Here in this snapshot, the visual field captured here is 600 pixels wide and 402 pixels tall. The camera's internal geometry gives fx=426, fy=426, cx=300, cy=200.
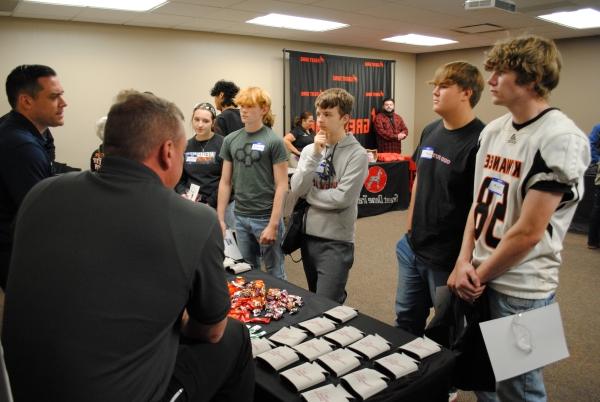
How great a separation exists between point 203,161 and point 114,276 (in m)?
1.99

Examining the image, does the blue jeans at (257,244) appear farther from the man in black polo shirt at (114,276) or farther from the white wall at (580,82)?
the white wall at (580,82)

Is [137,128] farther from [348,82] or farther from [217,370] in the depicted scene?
[348,82]

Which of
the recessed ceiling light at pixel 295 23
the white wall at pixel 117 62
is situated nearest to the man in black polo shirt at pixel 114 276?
the recessed ceiling light at pixel 295 23

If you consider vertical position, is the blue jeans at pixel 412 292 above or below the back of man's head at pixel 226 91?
below

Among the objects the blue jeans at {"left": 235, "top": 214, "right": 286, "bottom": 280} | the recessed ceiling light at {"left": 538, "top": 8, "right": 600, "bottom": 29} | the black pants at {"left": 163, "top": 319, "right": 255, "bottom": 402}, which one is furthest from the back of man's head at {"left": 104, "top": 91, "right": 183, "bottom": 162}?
the recessed ceiling light at {"left": 538, "top": 8, "right": 600, "bottom": 29}

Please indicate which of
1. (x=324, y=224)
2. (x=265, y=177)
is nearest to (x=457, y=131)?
(x=324, y=224)

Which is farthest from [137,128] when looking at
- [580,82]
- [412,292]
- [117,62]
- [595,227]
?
[580,82]

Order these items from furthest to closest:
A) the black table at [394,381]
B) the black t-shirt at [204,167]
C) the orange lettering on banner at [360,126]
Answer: the orange lettering on banner at [360,126] < the black t-shirt at [204,167] < the black table at [394,381]

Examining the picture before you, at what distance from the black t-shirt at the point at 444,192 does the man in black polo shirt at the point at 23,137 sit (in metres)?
1.69

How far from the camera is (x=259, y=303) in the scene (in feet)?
5.25

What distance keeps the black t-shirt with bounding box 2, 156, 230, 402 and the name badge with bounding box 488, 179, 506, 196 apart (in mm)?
947

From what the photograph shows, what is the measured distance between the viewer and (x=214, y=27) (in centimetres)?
551

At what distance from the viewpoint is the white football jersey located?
46.9 inches

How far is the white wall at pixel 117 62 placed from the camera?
187 inches
